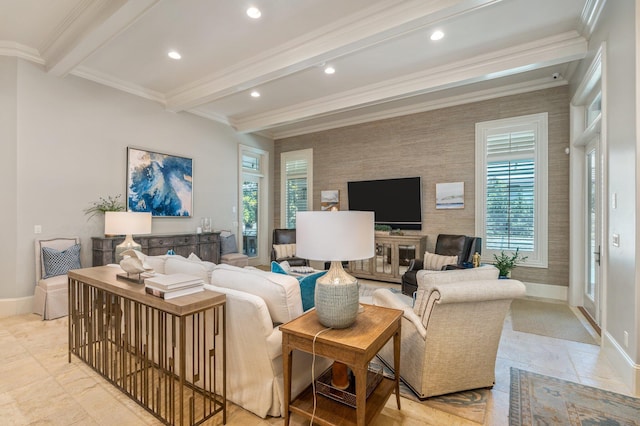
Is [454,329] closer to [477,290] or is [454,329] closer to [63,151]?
[477,290]

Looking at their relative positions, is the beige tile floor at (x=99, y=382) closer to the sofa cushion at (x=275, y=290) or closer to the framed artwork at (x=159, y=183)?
the sofa cushion at (x=275, y=290)

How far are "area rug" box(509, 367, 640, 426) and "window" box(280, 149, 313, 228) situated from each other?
528 centimetres

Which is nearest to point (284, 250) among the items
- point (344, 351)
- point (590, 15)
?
point (344, 351)

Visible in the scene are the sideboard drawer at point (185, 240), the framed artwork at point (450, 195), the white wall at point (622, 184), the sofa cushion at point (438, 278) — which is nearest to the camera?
the sofa cushion at point (438, 278)

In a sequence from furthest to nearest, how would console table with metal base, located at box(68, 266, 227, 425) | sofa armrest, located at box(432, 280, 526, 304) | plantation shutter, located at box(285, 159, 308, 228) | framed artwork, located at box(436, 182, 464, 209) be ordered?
plantation shutter, located at box(285, 159, 308, 228)
framed artwork, located at box(436, 182, 464, 209)
sofa armrest, located at box(432, 280, 526, 304)
console table with metal base, located at box(68, 266, 227, 425)

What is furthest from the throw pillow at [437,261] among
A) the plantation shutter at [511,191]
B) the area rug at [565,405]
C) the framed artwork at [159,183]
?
the framed artwork at [159,183]

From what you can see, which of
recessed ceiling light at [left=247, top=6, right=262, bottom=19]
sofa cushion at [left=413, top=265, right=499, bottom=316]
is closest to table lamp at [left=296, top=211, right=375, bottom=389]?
sofa cushion at [left=413, top=265, right=499, bottom=316]

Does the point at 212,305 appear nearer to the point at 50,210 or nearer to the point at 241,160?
the point at 50,210

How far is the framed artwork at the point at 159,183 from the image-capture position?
4.83 metres

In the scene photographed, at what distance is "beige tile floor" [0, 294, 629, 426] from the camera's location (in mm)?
1906

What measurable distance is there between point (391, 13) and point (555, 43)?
212 centimetres

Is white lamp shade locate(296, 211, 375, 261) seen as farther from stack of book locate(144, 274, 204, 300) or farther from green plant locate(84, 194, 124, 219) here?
green plant locate(84, 194, 124, 219)

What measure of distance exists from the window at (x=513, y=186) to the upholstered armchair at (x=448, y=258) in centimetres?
67

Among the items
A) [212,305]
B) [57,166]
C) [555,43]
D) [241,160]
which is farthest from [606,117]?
[57,166]
